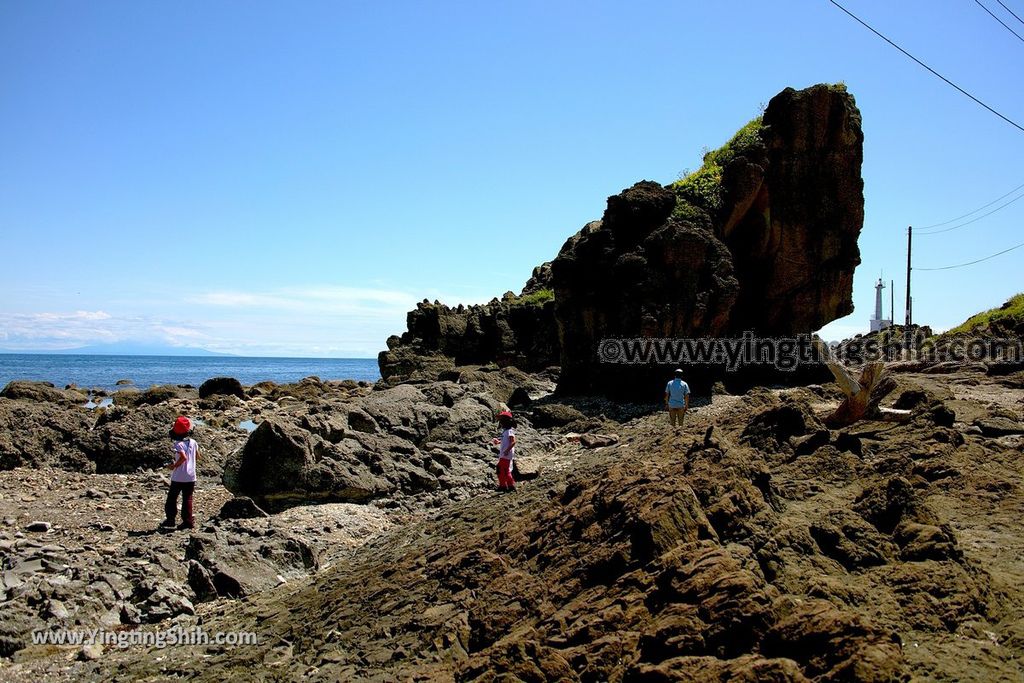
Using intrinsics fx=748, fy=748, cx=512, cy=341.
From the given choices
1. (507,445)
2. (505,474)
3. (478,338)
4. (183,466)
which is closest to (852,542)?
(507,445)

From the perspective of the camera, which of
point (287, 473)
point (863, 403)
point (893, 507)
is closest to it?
point (893, 507)

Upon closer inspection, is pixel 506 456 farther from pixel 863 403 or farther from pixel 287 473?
pixel 863 403

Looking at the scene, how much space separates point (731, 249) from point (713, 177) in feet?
9.31

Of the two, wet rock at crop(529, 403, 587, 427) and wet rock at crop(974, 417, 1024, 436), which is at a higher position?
wet rock at crop(974, 417, 1024, 436)

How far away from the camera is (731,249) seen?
1085 inches

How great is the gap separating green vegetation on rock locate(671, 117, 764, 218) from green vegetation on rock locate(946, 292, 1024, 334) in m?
17.7

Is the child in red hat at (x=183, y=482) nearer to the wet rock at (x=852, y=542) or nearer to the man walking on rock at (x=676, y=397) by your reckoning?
the wet rock at (x=852, y=542)

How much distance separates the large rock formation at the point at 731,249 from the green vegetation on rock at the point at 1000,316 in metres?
12.6

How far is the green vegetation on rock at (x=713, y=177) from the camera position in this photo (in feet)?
84.7

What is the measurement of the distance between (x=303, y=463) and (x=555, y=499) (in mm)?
5718

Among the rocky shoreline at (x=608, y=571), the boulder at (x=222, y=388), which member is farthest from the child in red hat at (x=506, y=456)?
the boulder at (x=222, y=388)

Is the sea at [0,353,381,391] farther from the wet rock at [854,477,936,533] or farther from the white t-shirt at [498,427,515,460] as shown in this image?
the wet rock at [854,477,936,533]

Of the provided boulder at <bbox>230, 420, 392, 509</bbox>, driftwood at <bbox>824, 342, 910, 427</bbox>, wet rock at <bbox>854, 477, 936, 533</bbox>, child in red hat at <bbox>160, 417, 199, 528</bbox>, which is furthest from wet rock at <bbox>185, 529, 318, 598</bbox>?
driftwood at <bbox>824, 342, 910, 427</bbox>

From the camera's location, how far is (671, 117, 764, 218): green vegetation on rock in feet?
84.7
